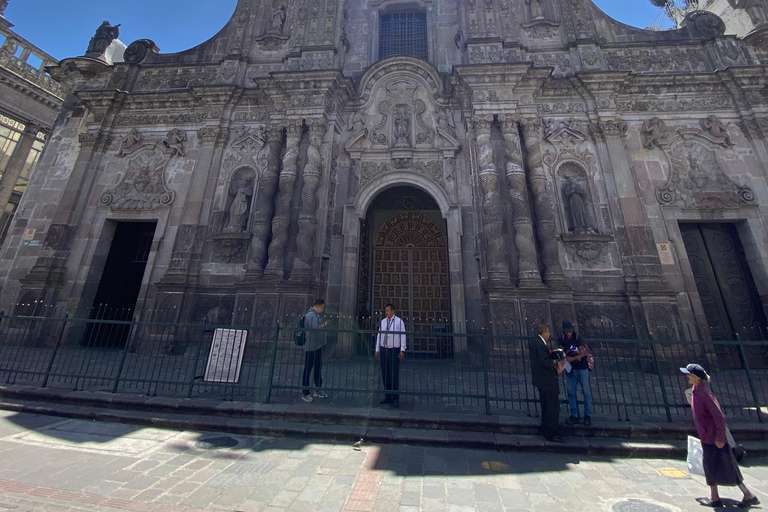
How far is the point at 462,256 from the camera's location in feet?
32.9

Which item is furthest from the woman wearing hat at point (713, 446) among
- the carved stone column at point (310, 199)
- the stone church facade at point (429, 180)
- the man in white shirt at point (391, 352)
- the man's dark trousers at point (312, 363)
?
the carved stone column at point (310, 199)

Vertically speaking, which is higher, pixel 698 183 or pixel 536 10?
pixel 536 10

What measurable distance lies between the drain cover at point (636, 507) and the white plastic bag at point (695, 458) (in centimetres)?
55

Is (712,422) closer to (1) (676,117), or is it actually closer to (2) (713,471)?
(2) (713,471)

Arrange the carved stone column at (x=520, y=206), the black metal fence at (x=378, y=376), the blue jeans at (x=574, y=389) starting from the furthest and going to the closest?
the carved stone column at (x=520, y=206) < the black metal fence at (x=378, y=376) < the blue jeans at (x=574, y=389)

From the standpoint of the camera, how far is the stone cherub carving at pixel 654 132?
10.5m

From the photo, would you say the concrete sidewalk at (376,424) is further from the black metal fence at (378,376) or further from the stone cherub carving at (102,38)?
the stone cherub carving at (102,38)

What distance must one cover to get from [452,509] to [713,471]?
8.48 feet

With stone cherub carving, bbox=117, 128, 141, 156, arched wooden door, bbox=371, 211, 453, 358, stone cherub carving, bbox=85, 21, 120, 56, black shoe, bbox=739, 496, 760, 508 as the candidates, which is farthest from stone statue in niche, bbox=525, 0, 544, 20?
stone cherub carving, bbox=85, 21, 120, 56

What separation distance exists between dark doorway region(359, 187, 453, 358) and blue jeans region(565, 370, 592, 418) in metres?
5.04

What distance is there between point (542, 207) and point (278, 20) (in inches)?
490

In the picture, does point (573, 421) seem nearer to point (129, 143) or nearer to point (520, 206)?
point (520, 206)

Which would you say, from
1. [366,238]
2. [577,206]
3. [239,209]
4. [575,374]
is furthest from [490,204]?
[239,209]

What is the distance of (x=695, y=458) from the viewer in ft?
11.1
